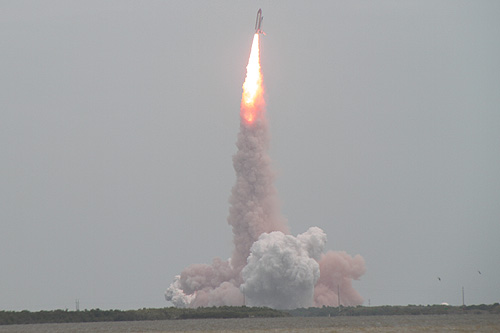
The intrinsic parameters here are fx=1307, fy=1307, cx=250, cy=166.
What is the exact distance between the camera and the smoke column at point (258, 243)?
445 feet

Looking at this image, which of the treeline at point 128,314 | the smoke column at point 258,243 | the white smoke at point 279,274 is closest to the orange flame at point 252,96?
the smoke column at point 258,243

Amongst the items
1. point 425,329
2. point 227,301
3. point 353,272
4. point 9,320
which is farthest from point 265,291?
point 425,329

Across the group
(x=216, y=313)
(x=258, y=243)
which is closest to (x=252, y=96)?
(x=258, y=243)

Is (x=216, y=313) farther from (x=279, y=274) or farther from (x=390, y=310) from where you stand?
(x=390, y=310)

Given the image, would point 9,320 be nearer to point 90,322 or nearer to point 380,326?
point 90,322

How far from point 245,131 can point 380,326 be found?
37.7 m

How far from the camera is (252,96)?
136625 millimetres

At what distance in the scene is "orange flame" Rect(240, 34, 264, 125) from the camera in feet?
444

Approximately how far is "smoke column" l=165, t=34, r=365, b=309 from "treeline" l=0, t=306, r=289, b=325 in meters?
6.37

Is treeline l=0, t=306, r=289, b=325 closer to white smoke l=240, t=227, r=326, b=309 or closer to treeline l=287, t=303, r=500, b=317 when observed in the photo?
treeline l=287, t=303, r=500, b=317

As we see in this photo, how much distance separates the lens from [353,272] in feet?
477

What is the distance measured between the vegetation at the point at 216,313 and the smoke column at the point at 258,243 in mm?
4029

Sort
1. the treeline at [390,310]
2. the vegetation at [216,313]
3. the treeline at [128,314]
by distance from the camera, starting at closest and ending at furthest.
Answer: the treeline at [128,314], the vegetation at [216,313], the treeline at [390,310]

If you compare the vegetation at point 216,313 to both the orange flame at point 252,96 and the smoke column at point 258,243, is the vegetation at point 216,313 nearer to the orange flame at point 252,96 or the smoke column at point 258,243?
the smoke column at point 258,243
